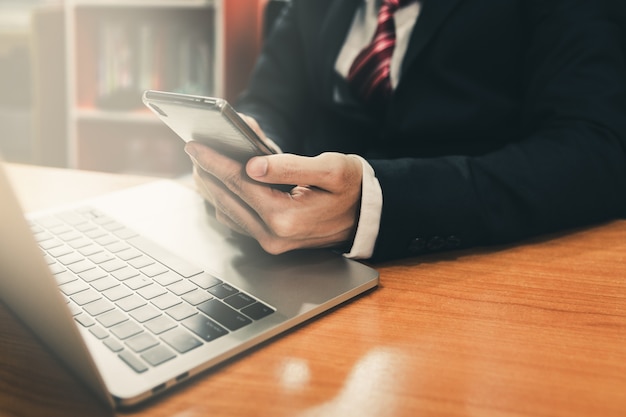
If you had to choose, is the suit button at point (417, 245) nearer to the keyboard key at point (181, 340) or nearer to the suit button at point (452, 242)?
the suit button at point (452, 242)

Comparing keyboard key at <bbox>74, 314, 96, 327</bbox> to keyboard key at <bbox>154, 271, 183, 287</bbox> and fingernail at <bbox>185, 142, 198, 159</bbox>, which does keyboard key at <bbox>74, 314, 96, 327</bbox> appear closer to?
keyboard key at <bbox>154, 271, 183, 287</bbox>

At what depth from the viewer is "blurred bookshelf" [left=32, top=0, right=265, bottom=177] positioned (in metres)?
2.05

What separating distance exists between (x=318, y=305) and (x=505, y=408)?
17 centimetres

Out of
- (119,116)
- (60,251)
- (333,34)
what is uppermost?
(333,34)

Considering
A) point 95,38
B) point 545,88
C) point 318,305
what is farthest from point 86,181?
point 95,38

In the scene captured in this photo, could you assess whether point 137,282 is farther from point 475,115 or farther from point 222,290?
point 475,115

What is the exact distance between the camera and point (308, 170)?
0.53 metres

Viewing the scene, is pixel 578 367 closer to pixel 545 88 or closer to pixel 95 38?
pixel 545 88

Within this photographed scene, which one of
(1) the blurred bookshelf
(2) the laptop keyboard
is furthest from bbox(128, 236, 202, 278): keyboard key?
(1) the blurred bookshelf

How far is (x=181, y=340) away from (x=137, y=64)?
191 cm

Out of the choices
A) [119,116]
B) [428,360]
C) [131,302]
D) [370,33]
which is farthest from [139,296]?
[119,116]

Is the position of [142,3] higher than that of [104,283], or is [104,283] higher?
[142,3]

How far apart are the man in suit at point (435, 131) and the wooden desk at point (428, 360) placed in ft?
0.26

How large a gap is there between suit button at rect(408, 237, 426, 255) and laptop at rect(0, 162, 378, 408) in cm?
9
